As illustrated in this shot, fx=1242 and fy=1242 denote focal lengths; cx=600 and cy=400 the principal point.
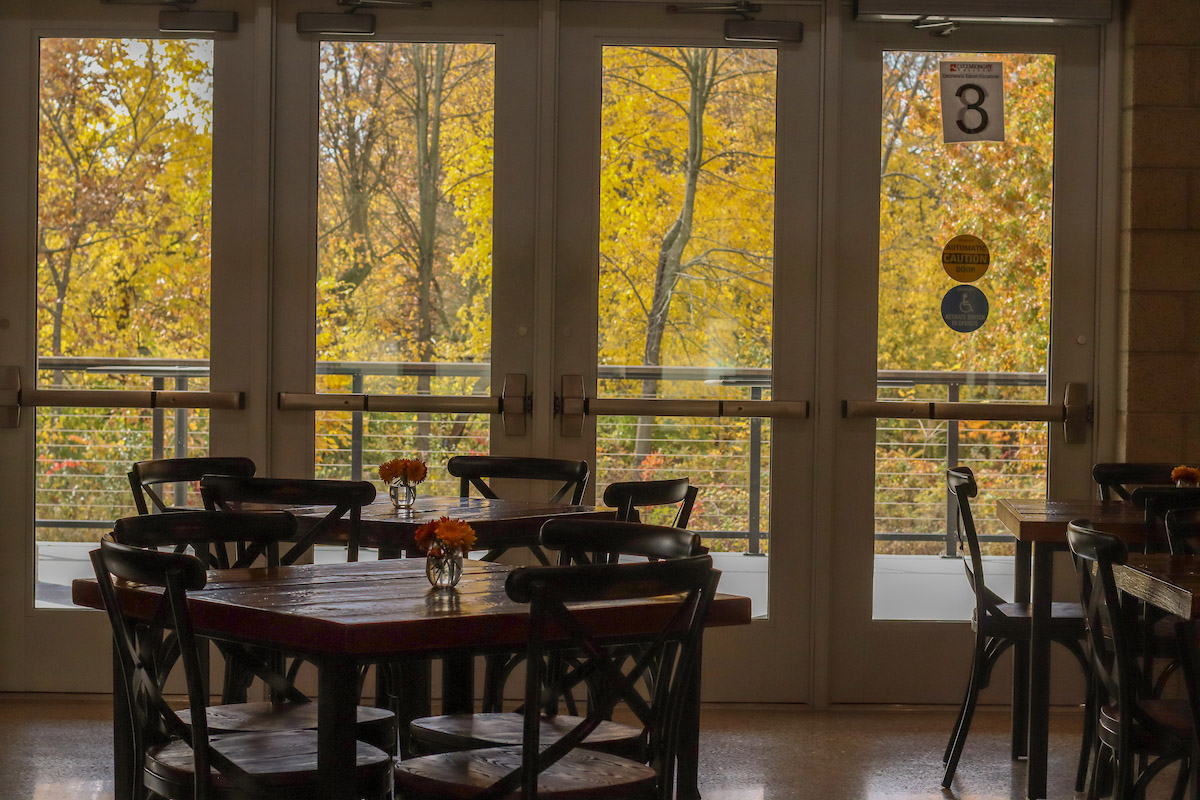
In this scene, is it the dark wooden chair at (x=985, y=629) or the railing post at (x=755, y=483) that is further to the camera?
the railing post at (x=755, y=483)

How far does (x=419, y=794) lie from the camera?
2.29 meters

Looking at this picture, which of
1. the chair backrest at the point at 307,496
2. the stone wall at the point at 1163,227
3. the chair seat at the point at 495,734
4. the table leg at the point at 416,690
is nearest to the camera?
the chair seat at the point at 495,734

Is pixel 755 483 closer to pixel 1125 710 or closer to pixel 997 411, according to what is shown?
pixel 997 411

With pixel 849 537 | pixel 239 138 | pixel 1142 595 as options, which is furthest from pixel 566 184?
pixel 1142 595

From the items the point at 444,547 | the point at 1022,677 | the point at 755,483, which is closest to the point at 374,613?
the point at 444,547

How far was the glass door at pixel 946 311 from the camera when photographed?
4.85m

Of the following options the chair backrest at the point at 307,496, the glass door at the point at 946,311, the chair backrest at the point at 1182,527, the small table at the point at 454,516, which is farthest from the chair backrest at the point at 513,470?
the chair backrest at the point at 1182,527

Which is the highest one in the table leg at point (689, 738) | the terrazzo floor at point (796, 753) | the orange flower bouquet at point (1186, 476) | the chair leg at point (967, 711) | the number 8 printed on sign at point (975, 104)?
the number 8 printed on sign at point (975, 104)

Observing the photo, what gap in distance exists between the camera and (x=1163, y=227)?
4.75m

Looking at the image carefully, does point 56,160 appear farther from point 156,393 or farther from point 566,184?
point 566,184

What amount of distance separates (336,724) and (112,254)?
129 inches

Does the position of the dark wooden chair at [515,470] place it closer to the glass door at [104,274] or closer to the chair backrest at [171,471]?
the chair backrest at [171,471]

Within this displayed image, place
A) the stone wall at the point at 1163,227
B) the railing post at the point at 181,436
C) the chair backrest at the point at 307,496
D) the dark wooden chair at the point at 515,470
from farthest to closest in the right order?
the railing post at the point at 181,436 < the stone wall at the point at 1163,227 < the dark wooden chair at the point at 515,470 < the chair backrest at the point at 307,496

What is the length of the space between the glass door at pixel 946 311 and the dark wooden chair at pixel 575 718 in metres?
2.24
